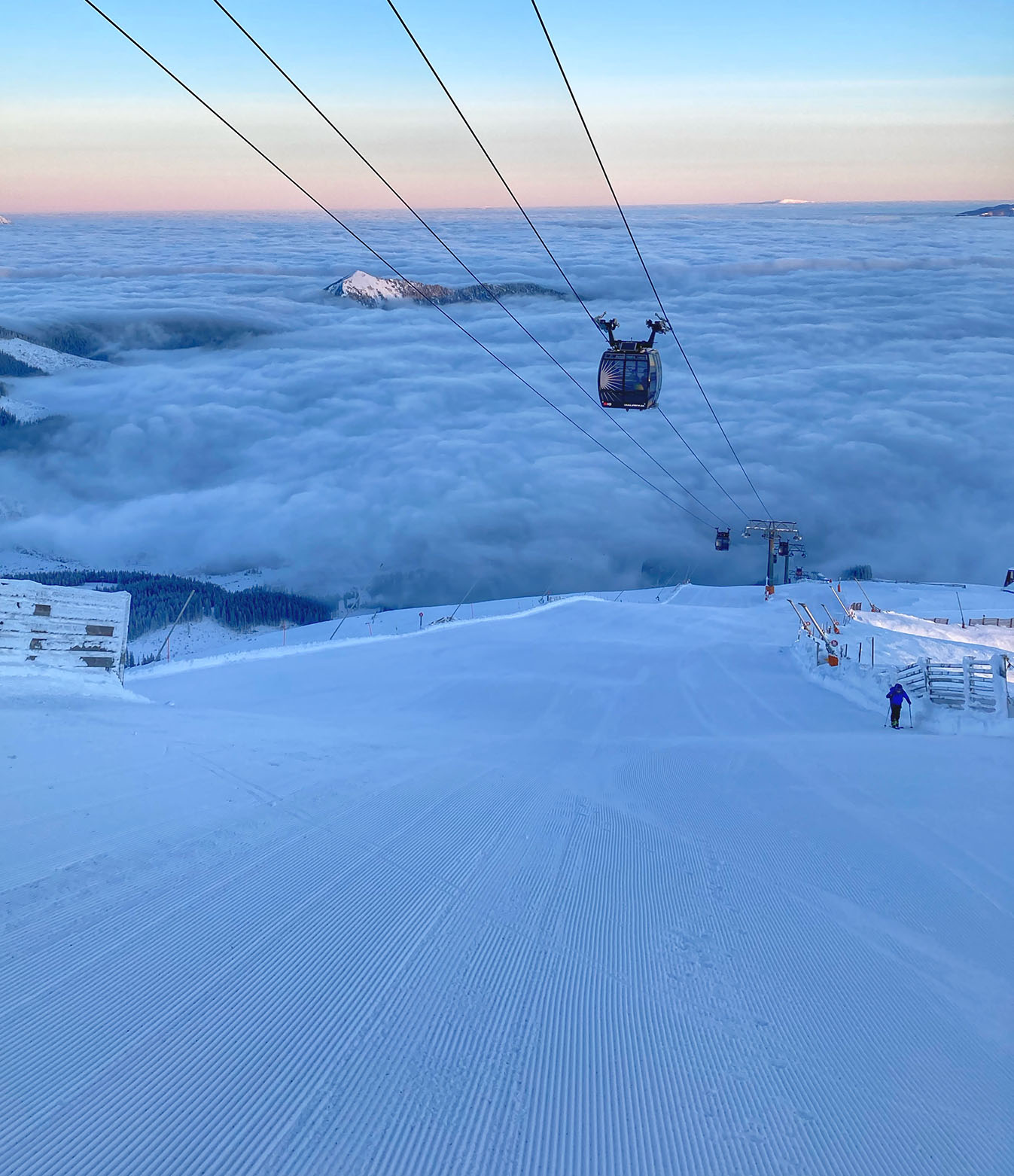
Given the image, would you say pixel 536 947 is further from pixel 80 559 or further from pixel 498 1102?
pixel 80 559

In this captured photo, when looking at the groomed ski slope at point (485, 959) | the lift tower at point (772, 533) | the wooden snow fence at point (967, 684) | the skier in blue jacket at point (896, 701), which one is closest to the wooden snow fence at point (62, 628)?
the groomed ski slope at point (485, 959)

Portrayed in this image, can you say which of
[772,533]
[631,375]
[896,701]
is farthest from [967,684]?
[772,533]

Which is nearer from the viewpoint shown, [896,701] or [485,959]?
[485,959]

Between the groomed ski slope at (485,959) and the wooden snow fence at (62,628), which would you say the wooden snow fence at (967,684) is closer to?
the groomed ski slope at (485,959)

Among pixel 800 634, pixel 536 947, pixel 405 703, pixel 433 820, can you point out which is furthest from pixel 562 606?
pixel 536 947

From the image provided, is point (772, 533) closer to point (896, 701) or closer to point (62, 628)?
point (896, 701)

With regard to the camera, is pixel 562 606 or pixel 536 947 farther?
pixel 562 606
